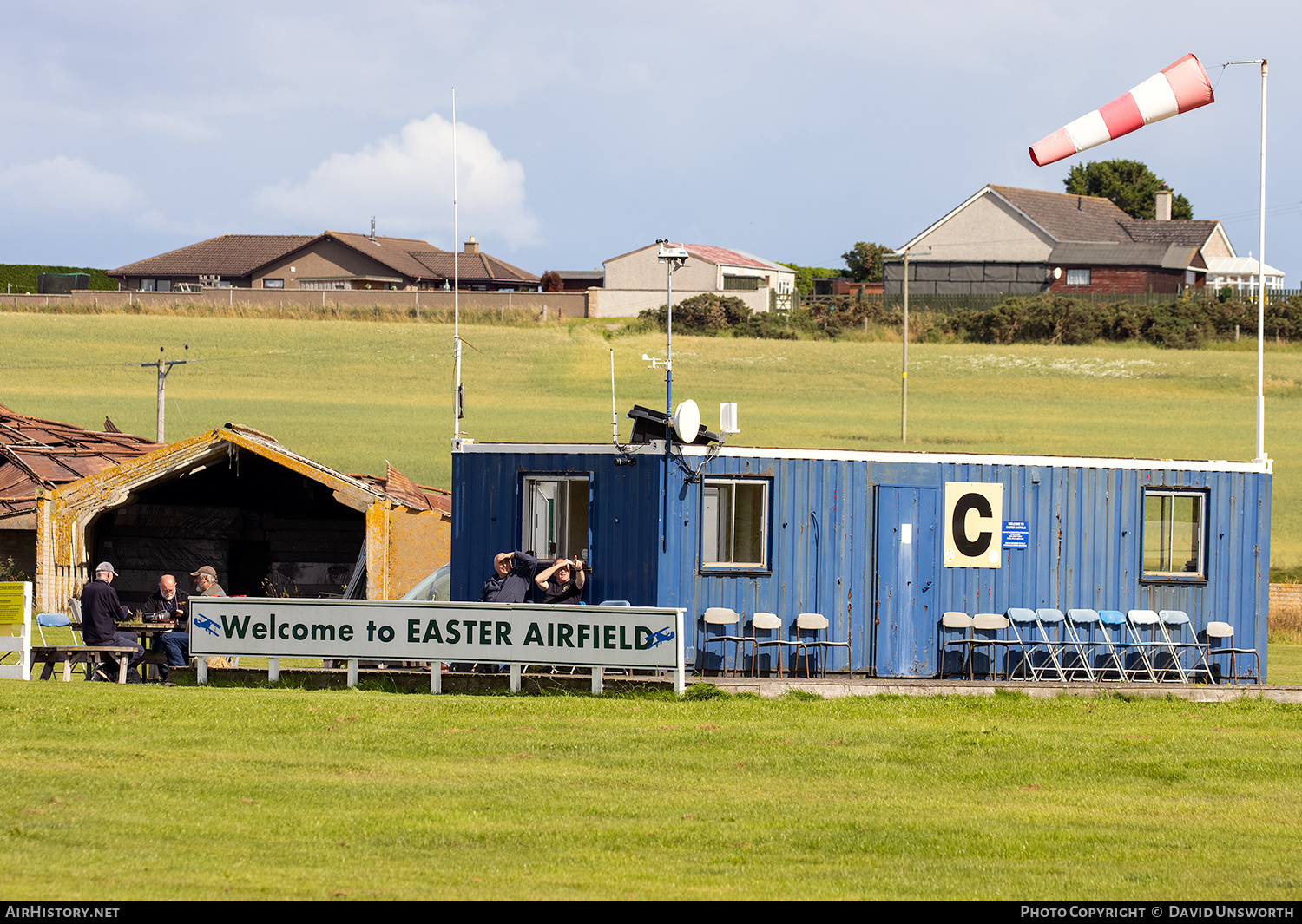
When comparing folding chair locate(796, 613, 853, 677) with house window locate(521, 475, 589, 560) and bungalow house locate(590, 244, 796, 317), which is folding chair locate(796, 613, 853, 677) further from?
bungalow house locate(590, 244, 796, 317)

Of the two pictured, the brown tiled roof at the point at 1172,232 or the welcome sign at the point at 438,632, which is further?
the brown tiled roof at the point at 1172,232

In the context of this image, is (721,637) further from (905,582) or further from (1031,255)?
(1031,255)

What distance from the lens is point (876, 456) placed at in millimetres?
16016

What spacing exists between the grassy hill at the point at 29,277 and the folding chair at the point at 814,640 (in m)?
82.2

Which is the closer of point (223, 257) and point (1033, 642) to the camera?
point (1033, 642)

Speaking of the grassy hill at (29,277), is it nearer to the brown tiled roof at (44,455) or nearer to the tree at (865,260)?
the tree at (865,260)

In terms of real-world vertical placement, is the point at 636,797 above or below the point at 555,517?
below

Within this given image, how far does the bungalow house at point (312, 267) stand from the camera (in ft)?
282

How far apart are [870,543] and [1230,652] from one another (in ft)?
14.1

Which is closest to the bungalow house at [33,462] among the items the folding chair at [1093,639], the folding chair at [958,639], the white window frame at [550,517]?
the white window frame at [550,517]

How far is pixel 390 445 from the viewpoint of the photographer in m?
41.9

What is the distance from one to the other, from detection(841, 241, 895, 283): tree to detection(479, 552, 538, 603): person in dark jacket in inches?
3456

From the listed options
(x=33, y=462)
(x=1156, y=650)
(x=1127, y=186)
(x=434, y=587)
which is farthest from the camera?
(x=1127, y=186)

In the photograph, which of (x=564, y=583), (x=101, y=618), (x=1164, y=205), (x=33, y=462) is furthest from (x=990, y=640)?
(x=1164, y=205)
